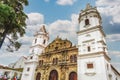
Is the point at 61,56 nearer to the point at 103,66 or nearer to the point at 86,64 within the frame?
the point at 86,64

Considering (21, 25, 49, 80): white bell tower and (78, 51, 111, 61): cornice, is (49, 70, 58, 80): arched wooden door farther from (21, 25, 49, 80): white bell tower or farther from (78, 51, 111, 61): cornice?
(78, 51, 111, 61): cornice

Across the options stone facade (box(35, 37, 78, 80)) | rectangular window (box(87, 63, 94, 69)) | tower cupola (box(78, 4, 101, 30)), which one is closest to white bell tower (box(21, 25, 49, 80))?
stone facade (box(35, 37, 78, 80))

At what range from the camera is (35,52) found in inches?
1332

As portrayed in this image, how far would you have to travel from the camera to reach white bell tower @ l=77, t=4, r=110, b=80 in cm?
2172

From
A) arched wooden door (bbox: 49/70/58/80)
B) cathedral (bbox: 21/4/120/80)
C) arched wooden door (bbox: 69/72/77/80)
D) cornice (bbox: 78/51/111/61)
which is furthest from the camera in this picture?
arched wooden door (bbox: 49/70/58/80)

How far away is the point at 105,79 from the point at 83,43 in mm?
8550

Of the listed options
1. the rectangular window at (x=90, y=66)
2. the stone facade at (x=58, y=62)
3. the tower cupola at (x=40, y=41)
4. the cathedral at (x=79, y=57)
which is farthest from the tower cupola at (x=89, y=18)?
the tower cupola at (x=40, y=41)

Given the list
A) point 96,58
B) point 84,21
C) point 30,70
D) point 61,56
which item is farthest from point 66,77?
point 84,21

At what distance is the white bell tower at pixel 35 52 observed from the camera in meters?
31.7

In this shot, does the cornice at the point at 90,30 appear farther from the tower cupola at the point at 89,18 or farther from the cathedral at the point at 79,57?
the tower cupola at the point at 89,18

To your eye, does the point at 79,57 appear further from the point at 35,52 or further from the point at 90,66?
the point at 35,52

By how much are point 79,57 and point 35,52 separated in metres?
14.1

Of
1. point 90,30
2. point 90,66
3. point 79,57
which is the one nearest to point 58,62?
point 79,57

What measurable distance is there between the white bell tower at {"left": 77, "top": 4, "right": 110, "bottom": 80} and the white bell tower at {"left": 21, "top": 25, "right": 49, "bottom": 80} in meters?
12.8
